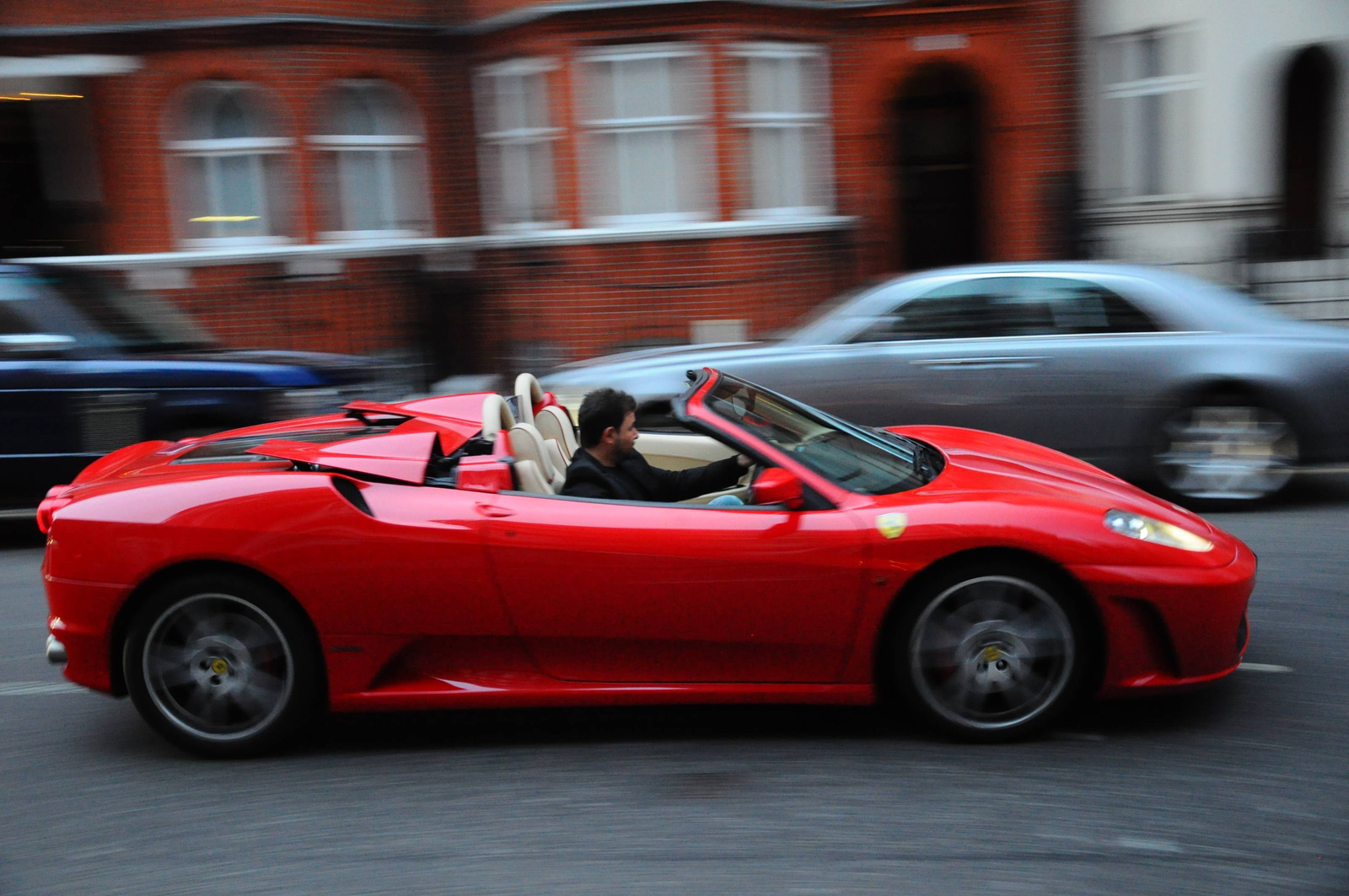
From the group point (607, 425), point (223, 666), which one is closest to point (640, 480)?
point (607, 425)

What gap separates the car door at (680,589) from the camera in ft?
12.8

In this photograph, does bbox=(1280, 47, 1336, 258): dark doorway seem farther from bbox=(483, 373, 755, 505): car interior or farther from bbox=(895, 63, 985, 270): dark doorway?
bbox=(483, 373, 755, 505): car interior

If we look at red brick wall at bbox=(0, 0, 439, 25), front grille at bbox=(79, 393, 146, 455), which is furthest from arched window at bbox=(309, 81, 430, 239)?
front grille at bbox=(79, 393, 146, 455)

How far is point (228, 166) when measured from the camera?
15.0 metres

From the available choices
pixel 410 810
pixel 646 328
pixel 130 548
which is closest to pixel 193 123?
pixel 646 328

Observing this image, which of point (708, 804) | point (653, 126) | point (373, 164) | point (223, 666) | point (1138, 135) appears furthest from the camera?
point (373, 164)

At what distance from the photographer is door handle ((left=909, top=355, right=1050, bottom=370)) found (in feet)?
23.9

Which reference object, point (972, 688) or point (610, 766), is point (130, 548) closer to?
point (610, 766)

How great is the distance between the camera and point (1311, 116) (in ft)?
46.2

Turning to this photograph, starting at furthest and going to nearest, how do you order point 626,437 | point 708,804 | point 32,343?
point 32,343 → point 626,437 → point 708,804

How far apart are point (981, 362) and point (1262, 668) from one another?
3.07m

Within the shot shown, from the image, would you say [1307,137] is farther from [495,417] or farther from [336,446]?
[336,446]

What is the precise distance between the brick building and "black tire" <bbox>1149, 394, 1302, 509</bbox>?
7058 mm

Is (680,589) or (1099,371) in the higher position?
(1099,371)
